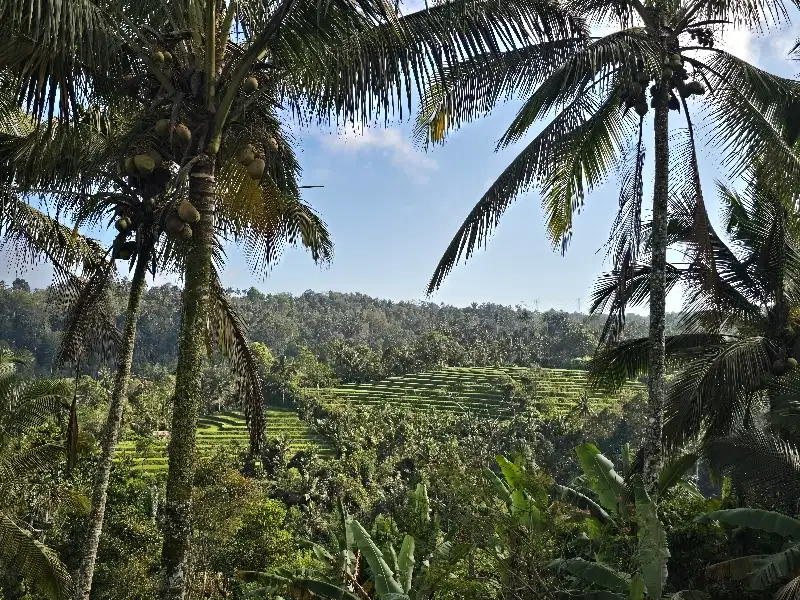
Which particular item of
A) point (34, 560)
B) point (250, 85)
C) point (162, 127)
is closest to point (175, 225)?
point (162, 127)

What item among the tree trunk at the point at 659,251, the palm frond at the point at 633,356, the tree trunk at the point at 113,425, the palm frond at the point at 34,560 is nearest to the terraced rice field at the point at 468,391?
the palm frond at the point at 633,356

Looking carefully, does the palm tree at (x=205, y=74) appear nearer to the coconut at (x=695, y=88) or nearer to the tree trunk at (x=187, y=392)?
the tree trunk at (x=187, y=392)

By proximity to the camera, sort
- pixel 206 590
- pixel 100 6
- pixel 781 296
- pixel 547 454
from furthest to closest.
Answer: pixel 547 454, pixel 206 590, pixel 781 296, pixel 100 6

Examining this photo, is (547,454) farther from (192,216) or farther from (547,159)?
(192,216)

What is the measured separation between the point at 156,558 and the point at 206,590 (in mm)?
1576

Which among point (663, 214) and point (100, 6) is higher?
point (100, 6)

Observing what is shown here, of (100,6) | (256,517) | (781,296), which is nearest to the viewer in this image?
(100,6)

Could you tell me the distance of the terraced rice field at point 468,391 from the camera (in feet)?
130

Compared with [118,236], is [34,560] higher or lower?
lower

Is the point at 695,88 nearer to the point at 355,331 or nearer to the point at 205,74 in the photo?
the point at 205,74

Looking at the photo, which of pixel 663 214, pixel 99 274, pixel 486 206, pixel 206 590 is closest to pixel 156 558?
pixel 206 590

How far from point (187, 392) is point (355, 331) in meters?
82.5

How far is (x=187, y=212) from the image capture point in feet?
14.1

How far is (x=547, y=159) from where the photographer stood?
22.5 ft
